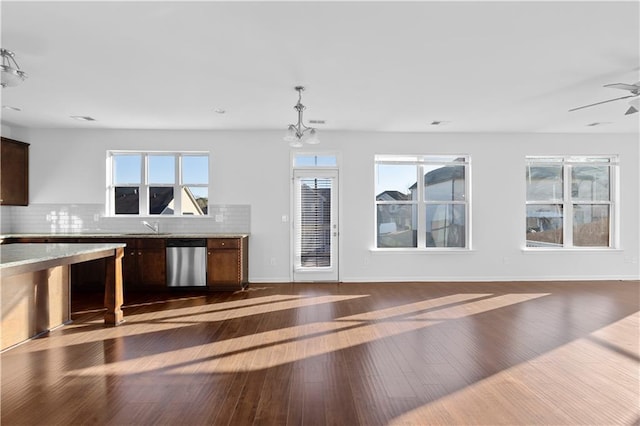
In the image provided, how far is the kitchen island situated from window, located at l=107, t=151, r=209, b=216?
2388 mm

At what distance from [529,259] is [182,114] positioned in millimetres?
6258

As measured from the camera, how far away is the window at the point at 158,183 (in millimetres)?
6086

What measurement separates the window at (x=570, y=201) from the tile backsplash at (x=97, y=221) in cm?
520

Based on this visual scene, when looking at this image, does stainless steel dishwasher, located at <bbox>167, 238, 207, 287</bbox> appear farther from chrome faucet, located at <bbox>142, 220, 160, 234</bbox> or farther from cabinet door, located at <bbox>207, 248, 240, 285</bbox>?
chrome faucet, located at <bbox>142, 220, 160, 234</bbox>

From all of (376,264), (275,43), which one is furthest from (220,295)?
(275,43)

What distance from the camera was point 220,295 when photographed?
5.18 meters

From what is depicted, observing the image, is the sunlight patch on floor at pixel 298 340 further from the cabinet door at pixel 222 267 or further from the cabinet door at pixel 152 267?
the cabinet door at pixel 152 267

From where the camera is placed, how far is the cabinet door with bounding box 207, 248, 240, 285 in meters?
5.38

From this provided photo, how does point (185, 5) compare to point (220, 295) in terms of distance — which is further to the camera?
point (220, 295)

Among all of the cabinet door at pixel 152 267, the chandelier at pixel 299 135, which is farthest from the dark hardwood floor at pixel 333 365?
the chandelier at pixel 299 135

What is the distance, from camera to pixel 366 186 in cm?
616

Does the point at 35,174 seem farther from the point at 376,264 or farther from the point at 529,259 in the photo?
the point at 529,259

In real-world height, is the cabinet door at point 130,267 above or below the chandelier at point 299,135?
below

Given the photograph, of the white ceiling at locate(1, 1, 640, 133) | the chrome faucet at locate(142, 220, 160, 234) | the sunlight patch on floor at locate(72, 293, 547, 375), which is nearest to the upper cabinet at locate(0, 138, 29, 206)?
the white ceiling at locate(1, 1, 640, 133)
